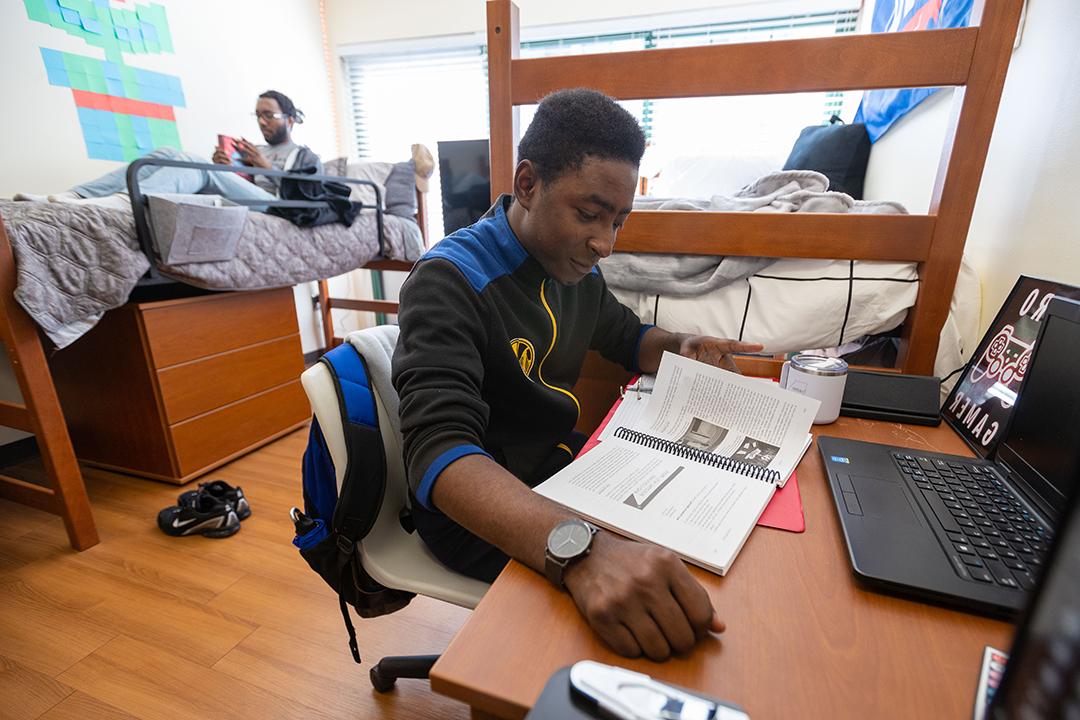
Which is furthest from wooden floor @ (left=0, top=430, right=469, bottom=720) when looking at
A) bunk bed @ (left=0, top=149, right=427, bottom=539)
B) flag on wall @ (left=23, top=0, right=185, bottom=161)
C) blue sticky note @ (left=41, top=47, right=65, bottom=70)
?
blue sticky note @ (left=41, top=47, right=65, bottom=70)

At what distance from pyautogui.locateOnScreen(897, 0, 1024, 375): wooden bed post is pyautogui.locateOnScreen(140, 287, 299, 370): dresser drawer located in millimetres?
2084

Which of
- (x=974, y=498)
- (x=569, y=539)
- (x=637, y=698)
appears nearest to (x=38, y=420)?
(x=569, y=539)

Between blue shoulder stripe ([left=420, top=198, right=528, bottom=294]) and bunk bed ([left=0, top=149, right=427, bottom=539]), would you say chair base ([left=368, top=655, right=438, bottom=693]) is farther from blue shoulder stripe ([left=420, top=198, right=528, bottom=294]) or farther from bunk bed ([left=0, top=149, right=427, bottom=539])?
bunk bed ([left=0, top=149, right=427, bottom=539])

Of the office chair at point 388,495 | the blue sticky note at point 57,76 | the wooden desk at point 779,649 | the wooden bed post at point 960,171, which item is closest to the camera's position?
the wooden desk at point 779,649

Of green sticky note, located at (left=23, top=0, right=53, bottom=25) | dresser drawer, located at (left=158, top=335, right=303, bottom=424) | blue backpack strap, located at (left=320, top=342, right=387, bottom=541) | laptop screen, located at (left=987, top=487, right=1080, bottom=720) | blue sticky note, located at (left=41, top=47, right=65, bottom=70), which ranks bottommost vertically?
dresser drawer, located at (left=158, top=335, right=303, bottom=424)

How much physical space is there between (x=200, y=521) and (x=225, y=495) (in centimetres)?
11

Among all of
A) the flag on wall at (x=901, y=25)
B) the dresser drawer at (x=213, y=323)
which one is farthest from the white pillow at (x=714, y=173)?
the dresser drawer at (x=213, y=323)

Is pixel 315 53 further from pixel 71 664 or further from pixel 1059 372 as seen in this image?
pixel 1059 372

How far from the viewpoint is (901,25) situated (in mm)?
1651

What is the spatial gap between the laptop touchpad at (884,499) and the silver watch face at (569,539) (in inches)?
12.2

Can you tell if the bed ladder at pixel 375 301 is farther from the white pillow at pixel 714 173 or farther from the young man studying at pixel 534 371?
the young man studying at pixel 534 371

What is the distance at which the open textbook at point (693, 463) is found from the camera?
502mm

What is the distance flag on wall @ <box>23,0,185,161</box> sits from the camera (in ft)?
6.60

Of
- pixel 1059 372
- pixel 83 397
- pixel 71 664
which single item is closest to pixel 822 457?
pixel 1059 372
